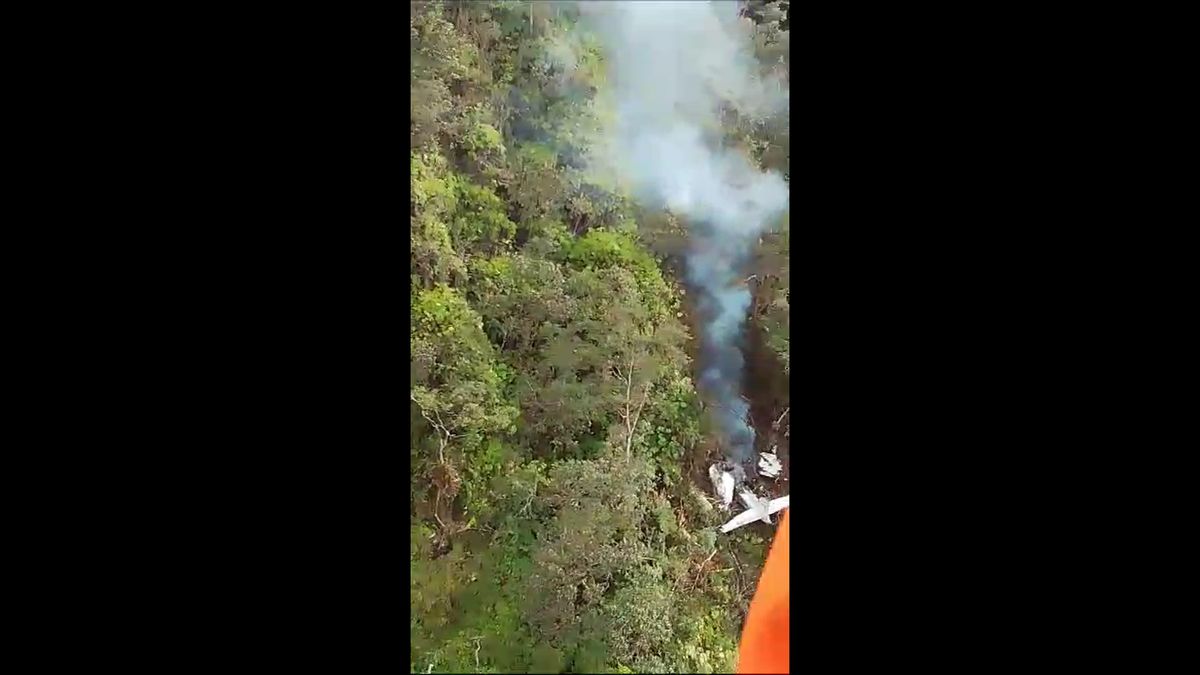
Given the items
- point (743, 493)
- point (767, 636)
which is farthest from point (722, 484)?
point (767, 636)

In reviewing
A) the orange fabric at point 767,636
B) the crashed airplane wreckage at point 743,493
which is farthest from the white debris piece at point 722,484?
the orange fabric at point 767,636

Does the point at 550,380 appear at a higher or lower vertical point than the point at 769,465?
higher

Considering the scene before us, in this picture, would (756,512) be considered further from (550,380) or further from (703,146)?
(703,146)

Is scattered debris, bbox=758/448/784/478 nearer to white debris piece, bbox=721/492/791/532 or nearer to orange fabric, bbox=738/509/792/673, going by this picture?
white debris piece, bbox=721/492/791/532

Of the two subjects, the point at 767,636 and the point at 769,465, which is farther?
the point at 769,465

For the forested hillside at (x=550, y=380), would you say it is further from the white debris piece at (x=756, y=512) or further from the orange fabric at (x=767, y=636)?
the orange fabric at (x=767, y=636)

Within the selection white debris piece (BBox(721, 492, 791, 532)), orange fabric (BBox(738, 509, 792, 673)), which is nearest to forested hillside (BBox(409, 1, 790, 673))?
white debris piece (BBox(721, 492, 791, 532))
